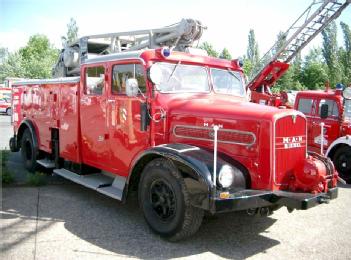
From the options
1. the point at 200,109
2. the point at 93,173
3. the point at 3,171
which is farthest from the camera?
the point at 3,171

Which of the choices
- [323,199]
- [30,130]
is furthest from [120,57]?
[30,130]

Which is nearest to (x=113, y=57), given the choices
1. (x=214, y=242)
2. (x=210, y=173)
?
(x=210, y=173)

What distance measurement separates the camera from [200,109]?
15.9 feet

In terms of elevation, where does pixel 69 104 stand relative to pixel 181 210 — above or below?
above

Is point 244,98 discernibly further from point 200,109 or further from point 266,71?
point 266,71

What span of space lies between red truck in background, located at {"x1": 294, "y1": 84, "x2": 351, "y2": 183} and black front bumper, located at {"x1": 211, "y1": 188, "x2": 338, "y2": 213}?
4253 millimetres

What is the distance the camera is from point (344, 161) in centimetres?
839

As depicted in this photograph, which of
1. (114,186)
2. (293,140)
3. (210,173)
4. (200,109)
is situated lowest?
(114,186)

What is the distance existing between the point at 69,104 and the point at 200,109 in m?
2.76

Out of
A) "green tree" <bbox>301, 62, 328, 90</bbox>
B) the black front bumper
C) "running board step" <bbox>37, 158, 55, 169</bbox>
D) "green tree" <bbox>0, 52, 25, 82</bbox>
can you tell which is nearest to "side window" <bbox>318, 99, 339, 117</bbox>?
the black front bumper

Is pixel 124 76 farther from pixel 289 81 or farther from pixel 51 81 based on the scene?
pixel 289 81

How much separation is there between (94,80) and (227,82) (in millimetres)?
2005

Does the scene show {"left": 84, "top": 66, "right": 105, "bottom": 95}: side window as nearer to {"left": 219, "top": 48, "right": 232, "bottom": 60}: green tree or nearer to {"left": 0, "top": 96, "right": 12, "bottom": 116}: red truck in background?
{"left": 219, "top": 48, "right": 232, "bottom": 60}: green tree

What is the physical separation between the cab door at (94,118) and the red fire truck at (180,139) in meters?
0.02
